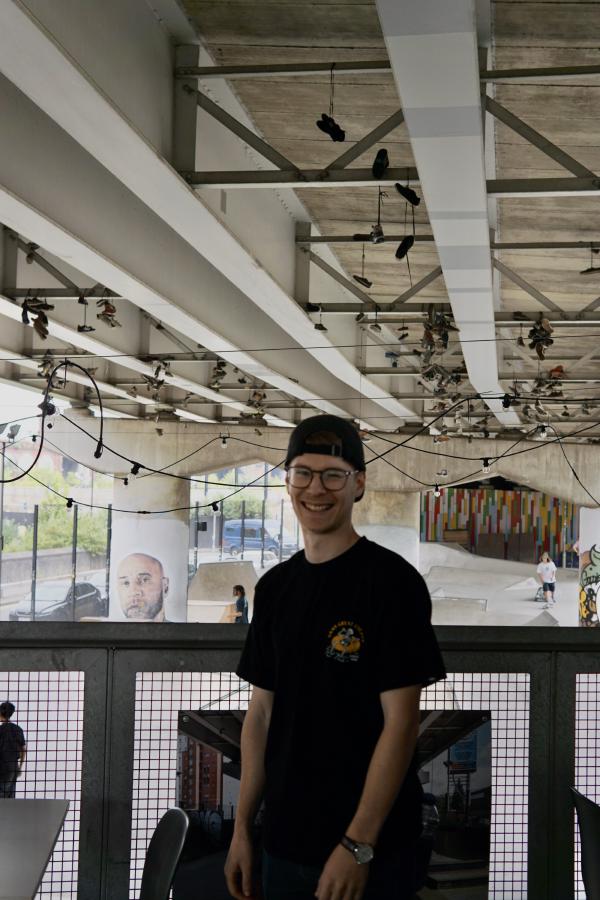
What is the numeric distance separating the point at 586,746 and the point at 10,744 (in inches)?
79.7

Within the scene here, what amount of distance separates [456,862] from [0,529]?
102 ft

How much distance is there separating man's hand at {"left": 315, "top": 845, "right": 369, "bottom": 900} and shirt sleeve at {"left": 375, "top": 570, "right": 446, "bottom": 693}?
0.35m

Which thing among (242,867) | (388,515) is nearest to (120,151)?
(242,867)

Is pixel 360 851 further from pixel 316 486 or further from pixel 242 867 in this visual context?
pixel 316 486

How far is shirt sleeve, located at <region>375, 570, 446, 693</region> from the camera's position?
2.12m

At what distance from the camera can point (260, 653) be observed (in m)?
2.41

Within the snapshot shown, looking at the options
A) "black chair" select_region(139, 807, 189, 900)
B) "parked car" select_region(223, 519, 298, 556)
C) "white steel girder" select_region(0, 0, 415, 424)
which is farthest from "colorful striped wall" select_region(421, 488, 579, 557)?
"black chair" select_region(139, 807, 189, 900)

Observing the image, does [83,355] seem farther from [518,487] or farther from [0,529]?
[518,487]

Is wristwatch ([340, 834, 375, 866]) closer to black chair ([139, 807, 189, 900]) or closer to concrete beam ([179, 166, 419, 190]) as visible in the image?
black chair ([139, 807, 189, 900])

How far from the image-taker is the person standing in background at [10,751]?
11.0 ft

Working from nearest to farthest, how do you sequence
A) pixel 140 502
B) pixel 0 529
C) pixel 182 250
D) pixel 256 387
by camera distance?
1. pixel 182 250
2. pixel 256 387
3. pixel 140 502
4. pixel 0 529

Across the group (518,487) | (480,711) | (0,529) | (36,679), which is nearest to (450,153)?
(480,711)

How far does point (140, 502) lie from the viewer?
24969 millimetres

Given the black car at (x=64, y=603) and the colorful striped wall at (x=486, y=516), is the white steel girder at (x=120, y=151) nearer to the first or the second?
the black car at (x=64, y=603)
